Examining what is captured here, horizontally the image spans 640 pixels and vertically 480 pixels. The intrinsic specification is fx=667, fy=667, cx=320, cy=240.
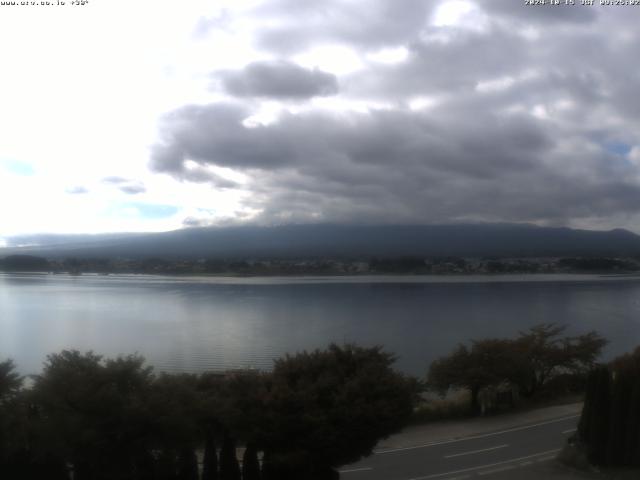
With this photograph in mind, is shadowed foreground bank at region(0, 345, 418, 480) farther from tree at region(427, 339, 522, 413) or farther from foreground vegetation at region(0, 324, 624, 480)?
tree at region(427, 339, 522, 413)

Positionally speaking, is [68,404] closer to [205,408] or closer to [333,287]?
[205,408]

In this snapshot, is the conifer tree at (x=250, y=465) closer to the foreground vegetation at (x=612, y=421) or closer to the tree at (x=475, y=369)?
the foreground vegetation at (x=612, y=421)

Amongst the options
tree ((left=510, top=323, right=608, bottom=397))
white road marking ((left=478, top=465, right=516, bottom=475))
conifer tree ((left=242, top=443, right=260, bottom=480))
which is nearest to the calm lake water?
tree ((left=510, top=323, right=608, bottom=397))

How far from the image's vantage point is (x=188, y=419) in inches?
390

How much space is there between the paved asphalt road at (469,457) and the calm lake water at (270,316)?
1159cm

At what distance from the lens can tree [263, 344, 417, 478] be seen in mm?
10414

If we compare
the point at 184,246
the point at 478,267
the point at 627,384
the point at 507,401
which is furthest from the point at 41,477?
the point at 184,246

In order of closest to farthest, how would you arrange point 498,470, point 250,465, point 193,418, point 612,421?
point 193,418
point 250,465
point 498,470
point 612,421

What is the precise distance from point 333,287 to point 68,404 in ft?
236

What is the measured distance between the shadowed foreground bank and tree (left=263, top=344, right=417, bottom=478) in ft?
0.06

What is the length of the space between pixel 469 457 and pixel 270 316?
1379 inches

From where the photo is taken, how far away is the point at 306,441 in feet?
34.4

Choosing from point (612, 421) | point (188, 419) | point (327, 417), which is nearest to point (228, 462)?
point (188, 419)

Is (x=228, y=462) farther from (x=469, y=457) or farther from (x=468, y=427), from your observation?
(x=468, y=427)
